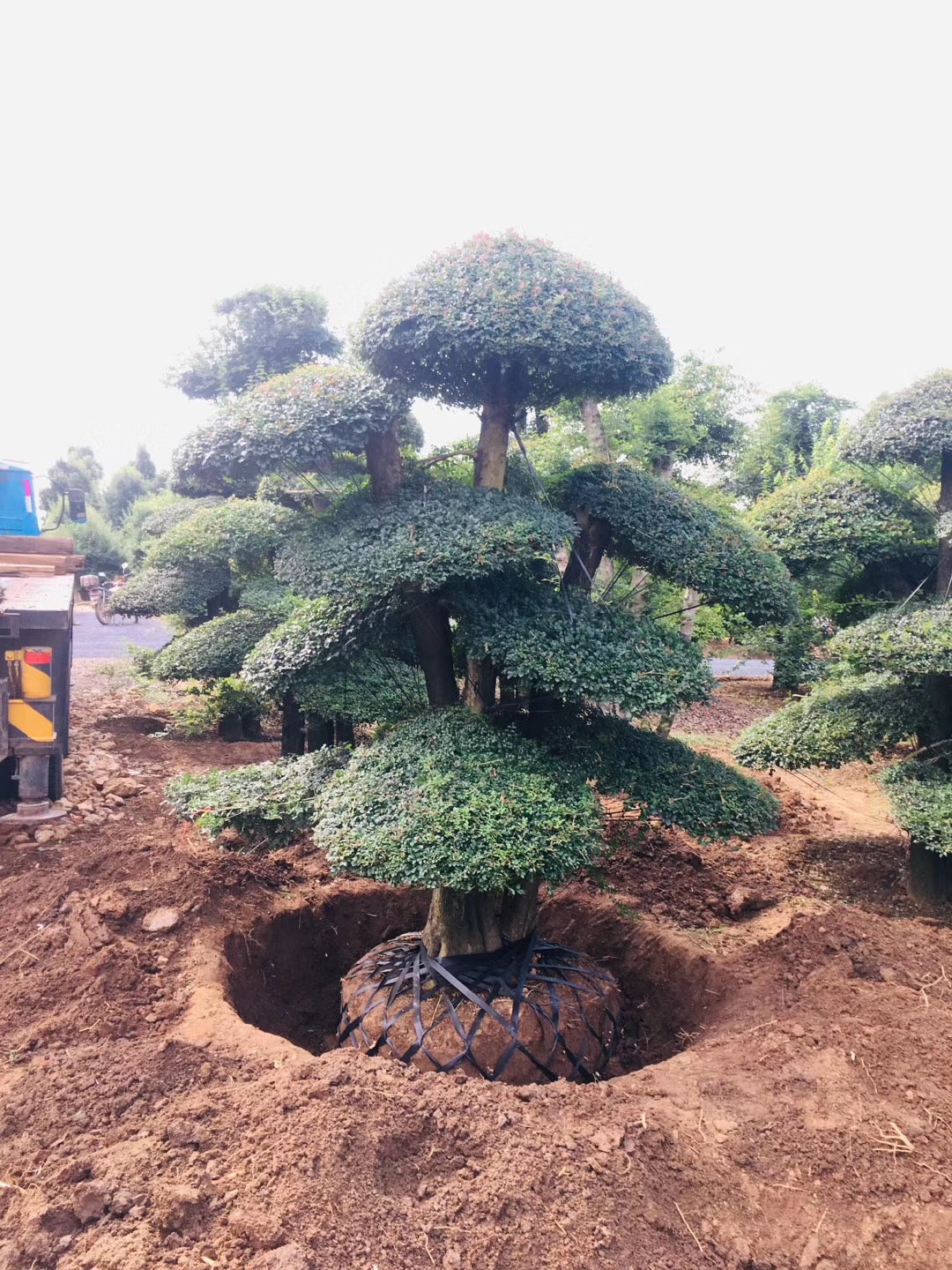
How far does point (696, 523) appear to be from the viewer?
12.5 feet

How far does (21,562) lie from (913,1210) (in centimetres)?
683

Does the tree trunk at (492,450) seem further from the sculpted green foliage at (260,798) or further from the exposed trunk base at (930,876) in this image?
the exposed trunk base at (930,876)

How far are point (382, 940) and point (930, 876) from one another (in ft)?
11.7

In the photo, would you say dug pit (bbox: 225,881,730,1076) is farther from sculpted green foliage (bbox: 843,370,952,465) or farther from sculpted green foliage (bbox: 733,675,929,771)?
sculpted green foliage (bbox: 843,370,952,465)

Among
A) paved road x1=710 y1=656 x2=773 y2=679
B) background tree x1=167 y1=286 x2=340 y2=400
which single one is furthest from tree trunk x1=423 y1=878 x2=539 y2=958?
paved road x1=710 y1=656 x2=773 y2=679

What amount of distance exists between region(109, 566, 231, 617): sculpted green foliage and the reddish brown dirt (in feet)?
18.0

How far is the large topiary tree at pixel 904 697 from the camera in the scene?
4.49 meters

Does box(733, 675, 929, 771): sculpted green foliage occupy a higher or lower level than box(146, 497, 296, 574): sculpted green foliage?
lower

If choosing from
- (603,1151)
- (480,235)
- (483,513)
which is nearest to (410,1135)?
(603,1151)

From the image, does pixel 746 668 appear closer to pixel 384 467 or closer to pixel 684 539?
pixel 684 539

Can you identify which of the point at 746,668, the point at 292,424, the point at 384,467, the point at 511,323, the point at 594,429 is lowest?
the point at 746,668

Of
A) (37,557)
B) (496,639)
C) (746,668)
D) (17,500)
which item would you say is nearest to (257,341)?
(17,500)

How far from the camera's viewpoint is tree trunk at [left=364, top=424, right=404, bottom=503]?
370cm

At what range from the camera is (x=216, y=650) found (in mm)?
8070
